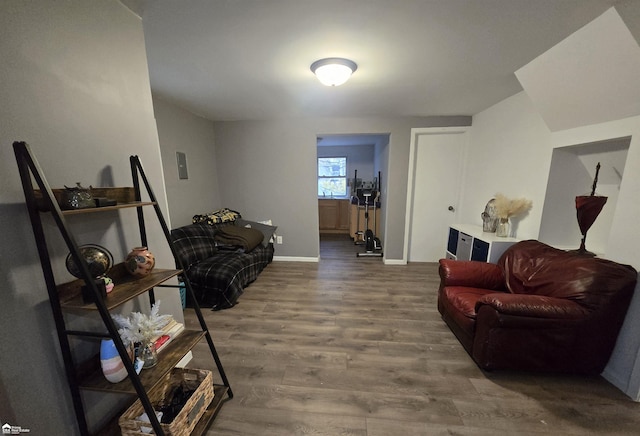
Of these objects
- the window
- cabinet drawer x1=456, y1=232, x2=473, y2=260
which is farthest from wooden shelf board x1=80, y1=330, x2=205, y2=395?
the window

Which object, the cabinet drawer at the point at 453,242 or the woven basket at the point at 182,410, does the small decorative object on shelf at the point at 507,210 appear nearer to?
the cabinet drawer at the point at 453,242

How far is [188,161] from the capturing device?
3.14m

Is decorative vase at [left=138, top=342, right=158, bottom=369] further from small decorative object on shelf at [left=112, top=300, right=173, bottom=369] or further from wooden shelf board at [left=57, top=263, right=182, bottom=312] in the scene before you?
wooden shelf board at [left=57, top=263, right=182, bottom=312]

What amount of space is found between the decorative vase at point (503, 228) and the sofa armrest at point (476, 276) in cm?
56

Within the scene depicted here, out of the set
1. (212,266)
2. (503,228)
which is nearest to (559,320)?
(503,228)

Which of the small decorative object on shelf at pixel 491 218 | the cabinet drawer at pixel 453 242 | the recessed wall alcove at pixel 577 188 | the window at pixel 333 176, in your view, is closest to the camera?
the recessed wall alcove at pixel 577 188

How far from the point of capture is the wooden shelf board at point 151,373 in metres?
0.98

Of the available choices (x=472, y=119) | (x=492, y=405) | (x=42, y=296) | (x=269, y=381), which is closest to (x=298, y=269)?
(x=269, y=381)

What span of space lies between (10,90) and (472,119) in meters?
4.28

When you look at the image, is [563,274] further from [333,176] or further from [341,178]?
[333,176]

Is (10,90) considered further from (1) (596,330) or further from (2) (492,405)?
(1) (596,330)

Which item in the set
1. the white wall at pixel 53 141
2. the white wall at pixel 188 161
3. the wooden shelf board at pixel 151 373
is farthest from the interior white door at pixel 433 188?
the white wall at pixel 53 141

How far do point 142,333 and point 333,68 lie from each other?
208 cm

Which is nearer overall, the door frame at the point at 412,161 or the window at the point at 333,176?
the door frame at the point at 412,161
